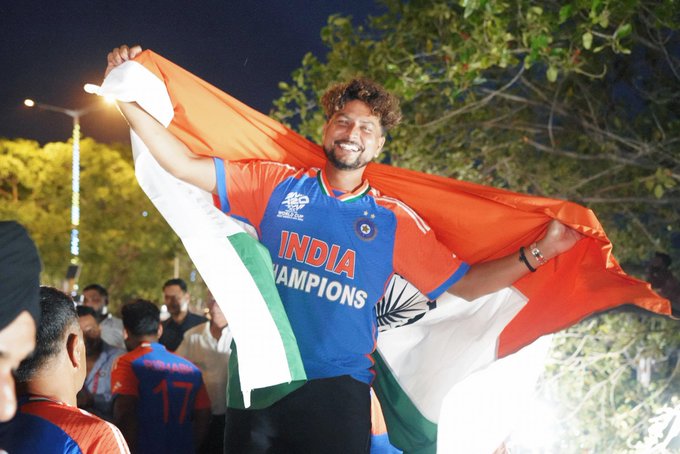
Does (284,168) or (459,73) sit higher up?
(459,73)

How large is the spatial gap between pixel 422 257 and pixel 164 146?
4.06 feet

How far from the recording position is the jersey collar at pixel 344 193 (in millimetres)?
3926

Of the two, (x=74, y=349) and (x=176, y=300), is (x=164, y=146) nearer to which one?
(x=74, y=349)

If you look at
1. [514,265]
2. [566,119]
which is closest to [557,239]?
[514,265]

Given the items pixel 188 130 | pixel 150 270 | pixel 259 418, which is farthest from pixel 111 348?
pixel 150 270

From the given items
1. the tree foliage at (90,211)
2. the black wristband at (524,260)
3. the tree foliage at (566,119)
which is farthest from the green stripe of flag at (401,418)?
the tree foliage at (90,211)

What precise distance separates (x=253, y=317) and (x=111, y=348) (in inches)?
143

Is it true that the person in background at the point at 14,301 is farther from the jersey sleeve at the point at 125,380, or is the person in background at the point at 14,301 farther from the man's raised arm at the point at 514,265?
the jersey sleeve at the point at 125,380

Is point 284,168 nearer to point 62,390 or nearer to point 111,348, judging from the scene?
point 62,390

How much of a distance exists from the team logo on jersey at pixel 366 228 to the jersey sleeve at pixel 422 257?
5.4 inches

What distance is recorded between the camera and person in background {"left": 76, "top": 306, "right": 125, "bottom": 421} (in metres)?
6.63

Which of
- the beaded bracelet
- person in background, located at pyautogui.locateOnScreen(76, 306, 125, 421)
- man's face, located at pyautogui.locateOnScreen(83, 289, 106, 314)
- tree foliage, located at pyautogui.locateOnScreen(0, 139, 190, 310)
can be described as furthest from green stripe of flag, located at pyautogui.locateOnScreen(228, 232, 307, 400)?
tree foliage, located at pyautogui.locateOnScreen(0, 139, 190, 310)

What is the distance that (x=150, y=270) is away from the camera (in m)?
34.6

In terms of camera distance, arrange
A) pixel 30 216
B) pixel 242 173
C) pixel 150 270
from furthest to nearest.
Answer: pixel 150 270 → pixel 30 216 → pixel 242 173
